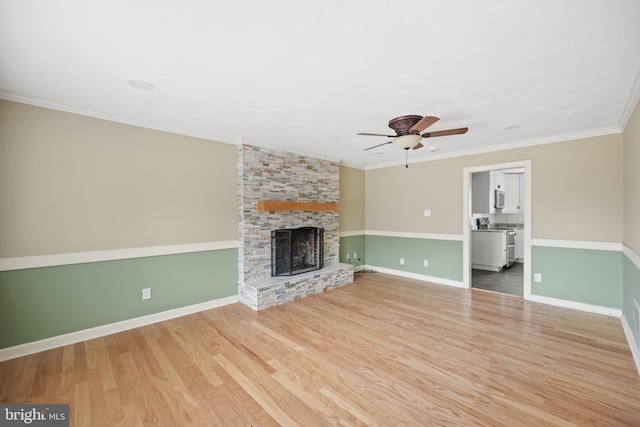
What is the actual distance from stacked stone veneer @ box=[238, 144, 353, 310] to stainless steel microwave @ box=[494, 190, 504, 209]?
13.9ft

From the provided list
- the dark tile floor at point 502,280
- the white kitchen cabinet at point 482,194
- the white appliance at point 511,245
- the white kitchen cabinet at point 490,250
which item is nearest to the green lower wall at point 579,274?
the dark tile floor at point 502,280

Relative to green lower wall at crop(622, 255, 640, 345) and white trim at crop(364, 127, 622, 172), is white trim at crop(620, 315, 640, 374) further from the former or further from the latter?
white trim at crop(364, 127, 622, 172)

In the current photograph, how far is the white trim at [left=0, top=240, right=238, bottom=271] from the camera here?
8.13 feet

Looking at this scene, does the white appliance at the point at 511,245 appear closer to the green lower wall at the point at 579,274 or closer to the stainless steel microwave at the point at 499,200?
the stainless steel microwave at the point at 499,200

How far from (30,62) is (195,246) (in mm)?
2293

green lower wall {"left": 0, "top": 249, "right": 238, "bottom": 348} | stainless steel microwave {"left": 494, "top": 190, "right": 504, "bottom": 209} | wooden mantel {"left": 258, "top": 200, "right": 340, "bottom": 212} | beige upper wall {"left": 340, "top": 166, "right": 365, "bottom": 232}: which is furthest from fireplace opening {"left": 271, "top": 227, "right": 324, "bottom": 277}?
stainless steel microwave {"left": 494, "top": 190, "right": 504, "bottom": 209}

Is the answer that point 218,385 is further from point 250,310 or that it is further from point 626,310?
point 626,310

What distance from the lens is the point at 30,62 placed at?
1.92 meters

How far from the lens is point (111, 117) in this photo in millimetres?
2941

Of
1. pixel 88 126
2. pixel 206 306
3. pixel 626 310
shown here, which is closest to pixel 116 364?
pixel 206 306

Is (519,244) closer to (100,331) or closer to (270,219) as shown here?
(270,219)

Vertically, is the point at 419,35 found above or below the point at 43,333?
above

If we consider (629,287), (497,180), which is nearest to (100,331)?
(629,287)

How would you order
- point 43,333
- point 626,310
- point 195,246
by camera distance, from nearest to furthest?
point 43,333, point 626,310, point 195,246
